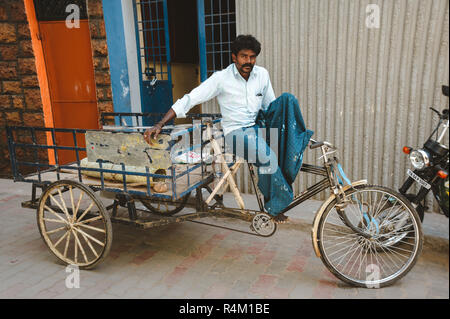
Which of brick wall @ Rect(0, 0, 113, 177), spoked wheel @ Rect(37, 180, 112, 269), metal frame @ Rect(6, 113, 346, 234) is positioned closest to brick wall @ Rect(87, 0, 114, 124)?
brick wall @ Rect(0, 0, 113, 177)

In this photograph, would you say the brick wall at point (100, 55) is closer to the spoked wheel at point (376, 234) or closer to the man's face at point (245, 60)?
the man's face at point (245, 60)

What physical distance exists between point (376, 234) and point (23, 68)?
5.80m

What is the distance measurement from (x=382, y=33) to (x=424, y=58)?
53 centimetres

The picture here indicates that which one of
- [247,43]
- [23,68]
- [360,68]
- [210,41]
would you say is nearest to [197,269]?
[247,43]

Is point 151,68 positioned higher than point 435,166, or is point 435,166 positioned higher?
point 151,68

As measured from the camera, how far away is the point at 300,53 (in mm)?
4520

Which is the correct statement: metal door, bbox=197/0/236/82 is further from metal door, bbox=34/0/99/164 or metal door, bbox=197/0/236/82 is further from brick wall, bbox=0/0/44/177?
brick wall, bbox=0/0/44/177

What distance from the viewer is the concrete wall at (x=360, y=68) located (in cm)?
391

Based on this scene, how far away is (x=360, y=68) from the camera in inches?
167

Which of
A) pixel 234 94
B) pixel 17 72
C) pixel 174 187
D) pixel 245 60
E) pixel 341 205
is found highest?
pixel 245 60

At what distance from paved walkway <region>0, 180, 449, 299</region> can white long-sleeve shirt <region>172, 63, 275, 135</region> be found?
130cm

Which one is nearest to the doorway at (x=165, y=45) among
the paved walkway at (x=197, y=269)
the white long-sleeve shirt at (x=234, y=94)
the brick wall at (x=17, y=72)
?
the white long-sleeve shirt at (x=234, y=94)

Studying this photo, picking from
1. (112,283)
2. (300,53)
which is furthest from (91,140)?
(300,53)

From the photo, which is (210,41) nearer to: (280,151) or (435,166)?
(280,151)
